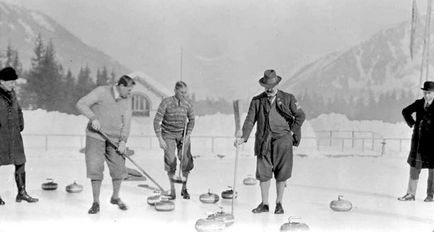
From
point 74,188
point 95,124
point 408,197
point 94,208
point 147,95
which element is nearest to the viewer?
point 95,124

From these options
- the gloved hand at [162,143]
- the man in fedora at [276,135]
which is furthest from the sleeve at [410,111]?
the gloved hand at [162,143]

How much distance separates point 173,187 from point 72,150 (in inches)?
60.9

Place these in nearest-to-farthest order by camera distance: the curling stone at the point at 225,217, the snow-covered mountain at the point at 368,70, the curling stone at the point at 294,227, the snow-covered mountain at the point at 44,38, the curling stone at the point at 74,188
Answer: the curling stone at the point at 294,227 < the curling stone at the point at 225,217 < the curling stone at the point at 74,188 < the snow-covered mountain at the point at 44,38 < the snow-covered mountain at the point at 368,70

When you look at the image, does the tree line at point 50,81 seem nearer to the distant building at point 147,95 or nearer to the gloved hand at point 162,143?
the distant building at point 147,95

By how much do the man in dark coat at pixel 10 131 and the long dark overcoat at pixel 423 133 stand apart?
370 centimetres

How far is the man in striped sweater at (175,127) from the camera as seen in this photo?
5195mm

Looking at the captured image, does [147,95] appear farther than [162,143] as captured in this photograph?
Yes

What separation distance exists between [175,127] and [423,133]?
2428 millimetres

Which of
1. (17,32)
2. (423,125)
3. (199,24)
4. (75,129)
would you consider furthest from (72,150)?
(423,125)

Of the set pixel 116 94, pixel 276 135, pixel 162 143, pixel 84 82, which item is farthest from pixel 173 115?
pixel 84 82

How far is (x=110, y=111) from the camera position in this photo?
4.69 metres

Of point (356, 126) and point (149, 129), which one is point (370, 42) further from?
point (149, 129)

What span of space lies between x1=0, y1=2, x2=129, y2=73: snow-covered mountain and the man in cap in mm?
1335

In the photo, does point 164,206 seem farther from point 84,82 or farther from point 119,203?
point 84,82
